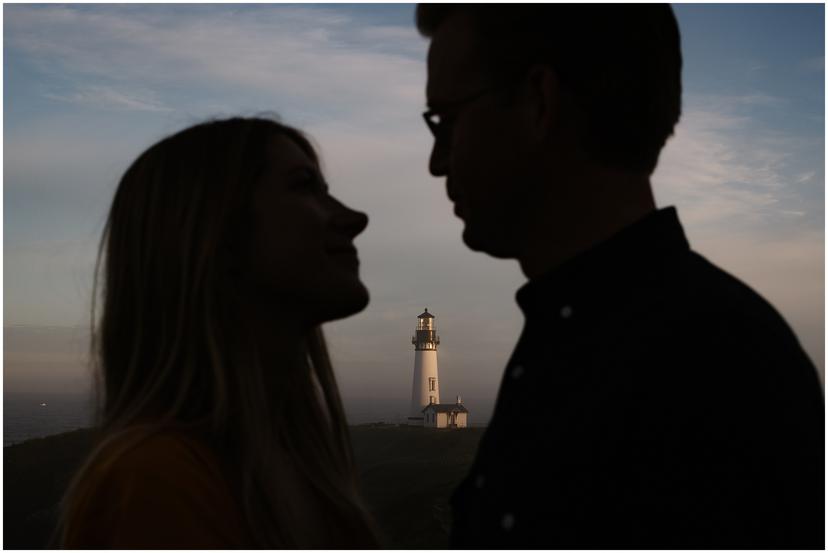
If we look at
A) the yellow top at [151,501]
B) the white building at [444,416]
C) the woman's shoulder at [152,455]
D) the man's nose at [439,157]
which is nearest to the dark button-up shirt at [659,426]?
the man's nose at [439,157]

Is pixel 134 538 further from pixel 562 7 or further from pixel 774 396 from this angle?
pixel 562 7

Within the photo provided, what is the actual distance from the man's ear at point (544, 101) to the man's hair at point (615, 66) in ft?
0.12

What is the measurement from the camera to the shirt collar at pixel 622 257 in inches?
117

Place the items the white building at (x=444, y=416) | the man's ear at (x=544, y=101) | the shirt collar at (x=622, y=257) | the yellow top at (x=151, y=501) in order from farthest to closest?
the white building at (x=444, y=416)
the yellow top at (x=151, y=501)
the man's ear at (x=544, y=101)
the shirt collar at (x=622, y=257)

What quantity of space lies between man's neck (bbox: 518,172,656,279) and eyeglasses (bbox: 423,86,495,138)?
552mm

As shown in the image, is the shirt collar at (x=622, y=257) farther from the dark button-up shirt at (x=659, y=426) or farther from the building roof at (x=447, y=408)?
the building roof at (x=447, y=408)

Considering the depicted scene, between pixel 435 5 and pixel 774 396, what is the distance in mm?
2096

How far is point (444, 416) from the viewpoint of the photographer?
72.0 m

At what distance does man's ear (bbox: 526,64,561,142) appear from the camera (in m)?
3.08

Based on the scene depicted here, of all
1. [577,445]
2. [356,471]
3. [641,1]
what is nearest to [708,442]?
[577,445]

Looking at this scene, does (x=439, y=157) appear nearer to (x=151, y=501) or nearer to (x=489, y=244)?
(x=489, y=244)

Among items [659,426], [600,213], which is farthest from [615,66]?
[659,426]

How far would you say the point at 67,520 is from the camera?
3.46m

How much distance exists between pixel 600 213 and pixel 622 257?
0.18m
